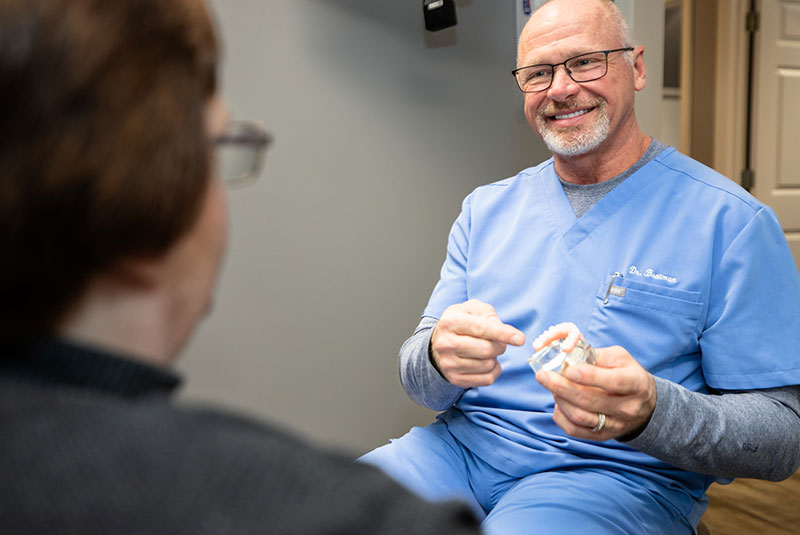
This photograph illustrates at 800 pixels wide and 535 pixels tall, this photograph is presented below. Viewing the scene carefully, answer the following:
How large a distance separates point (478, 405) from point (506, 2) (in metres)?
1.57

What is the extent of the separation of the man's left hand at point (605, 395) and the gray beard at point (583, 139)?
20.1 inches

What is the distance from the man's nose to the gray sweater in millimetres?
1157

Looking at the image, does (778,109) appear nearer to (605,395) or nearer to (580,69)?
(580,69)

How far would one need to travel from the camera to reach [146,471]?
0.36m

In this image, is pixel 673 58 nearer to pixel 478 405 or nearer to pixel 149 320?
pixel 478 405

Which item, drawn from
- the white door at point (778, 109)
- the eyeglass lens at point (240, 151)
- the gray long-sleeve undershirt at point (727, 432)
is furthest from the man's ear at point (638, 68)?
the white door at point (778, 109)

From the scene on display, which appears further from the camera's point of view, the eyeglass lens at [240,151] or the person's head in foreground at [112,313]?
the eyeglass lens at [240,151]

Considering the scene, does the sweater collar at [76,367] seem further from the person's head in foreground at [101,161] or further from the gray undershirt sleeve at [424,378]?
the gray undershirt sleeve at [424,378]

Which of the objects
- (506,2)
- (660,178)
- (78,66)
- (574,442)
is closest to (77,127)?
(78,66)

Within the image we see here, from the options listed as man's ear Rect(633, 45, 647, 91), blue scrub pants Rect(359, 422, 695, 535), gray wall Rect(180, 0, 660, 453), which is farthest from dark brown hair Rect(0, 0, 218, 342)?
gray wall Rect(180, 0, 660, 453)

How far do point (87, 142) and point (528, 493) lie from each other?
3.04 feet

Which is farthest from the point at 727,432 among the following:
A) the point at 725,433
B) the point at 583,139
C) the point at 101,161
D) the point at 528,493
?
the point at 101,161

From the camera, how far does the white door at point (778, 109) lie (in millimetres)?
3457

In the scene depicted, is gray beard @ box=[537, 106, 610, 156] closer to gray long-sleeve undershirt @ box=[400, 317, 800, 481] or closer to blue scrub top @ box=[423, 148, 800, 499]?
blue scrub top @ box=[423, 148, 800, 499]
